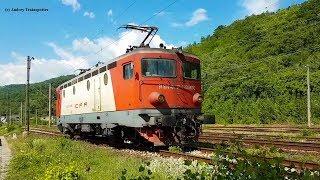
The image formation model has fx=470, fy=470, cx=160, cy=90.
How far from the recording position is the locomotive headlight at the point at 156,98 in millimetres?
15278

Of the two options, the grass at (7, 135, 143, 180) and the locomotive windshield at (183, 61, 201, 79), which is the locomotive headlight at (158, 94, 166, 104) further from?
the grass at (7, 135, 143, 180)

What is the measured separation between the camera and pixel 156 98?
1527 centimetres

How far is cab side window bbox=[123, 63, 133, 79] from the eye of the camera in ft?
52.3

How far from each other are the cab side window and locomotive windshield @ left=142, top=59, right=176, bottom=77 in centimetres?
51

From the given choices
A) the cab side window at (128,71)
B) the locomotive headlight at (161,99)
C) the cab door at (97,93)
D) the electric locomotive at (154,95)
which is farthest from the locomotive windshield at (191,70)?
the cab door at (97,93)

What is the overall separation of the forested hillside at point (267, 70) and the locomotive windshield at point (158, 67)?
2268 cm

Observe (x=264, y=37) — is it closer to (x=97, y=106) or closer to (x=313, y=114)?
(x=313, y=114)

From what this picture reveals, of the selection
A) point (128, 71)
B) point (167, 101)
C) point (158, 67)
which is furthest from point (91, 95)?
point (167, 101)

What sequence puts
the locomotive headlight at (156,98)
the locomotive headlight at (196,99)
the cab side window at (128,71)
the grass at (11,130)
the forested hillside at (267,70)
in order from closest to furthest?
the locomotive headlight at (156,98), the cab side window at (128,71), the locomotive headlight at (196,99), the forested hillside at (267,70), the grass at (11,130)

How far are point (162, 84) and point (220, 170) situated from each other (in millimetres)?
10364

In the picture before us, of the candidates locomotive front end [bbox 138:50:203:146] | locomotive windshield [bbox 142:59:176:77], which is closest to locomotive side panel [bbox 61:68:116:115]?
locomotive front end [bbox 138:50:203:146]

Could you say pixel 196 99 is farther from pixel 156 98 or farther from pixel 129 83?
pixel 129 83

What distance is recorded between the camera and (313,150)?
15.5 m

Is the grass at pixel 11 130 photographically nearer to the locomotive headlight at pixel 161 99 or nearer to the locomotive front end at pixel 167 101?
the locomotive front end at pixel 167 101
